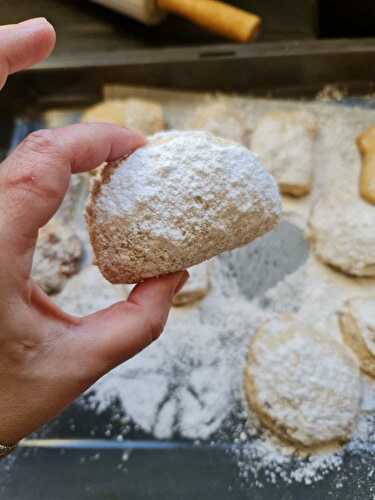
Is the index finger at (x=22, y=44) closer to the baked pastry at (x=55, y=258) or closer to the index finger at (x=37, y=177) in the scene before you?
the index finger at (x=37, y=177)

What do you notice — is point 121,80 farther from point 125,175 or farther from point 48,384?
point 48,384

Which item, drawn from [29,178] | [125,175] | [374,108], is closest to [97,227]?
[125,175]

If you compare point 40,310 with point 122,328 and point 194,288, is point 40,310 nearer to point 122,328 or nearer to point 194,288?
point 122,328

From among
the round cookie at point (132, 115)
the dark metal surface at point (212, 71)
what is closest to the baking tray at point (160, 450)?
the dark metal surface at point (212, 71)

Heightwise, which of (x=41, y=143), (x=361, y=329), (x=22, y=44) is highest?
(x=22, y=44)

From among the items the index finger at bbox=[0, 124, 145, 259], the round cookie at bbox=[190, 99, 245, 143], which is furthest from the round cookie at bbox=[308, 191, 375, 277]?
the index finger at bbox=[0, 124, 145, 259]

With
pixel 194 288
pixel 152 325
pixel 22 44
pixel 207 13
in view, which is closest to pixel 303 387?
pixel 194 288

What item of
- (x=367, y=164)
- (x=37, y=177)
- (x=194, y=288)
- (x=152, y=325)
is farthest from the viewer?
(x=367, y=164)
